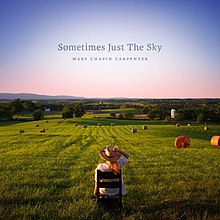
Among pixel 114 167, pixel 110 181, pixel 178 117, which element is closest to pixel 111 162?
pixel 114 167

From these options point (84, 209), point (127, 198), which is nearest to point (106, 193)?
point (84, 209)

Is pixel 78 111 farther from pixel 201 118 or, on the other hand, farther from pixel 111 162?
pixel 111 162

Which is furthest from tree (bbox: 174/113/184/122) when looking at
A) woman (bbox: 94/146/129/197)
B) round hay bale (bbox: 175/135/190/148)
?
woman (bbox: 94/146/129/197)

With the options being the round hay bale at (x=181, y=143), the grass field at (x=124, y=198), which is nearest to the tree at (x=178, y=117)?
the round hay bale at (x=181, y=143)

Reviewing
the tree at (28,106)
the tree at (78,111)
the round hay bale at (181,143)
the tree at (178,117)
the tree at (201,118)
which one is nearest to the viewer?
the round hay bale at (181,143)

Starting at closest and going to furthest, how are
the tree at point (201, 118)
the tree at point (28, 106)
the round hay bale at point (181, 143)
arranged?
the round hay bale at point (181, 143)
the tree at point (201, 118)
the tree at point (28, 106)

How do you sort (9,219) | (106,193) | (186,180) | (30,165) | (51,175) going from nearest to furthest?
(9,219), (106,193), (186,180), (51,175), (30,165)

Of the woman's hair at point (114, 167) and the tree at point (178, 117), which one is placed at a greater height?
the woman's hair at point (114, 167)

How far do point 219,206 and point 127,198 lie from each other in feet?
8.56

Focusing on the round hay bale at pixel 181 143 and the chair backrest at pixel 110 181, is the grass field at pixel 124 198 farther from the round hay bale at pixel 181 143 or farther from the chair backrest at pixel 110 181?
the round hay bale at pixel 181 143

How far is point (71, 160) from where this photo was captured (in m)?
18.8

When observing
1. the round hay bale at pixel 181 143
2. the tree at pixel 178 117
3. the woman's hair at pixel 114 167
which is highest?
the woman's hair at pixel 114 167

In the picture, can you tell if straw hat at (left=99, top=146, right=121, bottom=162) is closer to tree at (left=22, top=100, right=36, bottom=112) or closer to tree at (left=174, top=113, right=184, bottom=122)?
tree at (left=174, top=113, right=184, bottom=122)

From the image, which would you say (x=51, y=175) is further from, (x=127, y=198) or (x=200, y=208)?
(x=200, y=208)
